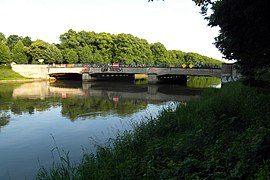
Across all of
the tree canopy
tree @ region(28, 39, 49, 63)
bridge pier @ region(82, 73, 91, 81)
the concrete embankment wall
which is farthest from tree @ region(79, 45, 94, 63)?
bridge pier @ region(82, 73, 91, 81)

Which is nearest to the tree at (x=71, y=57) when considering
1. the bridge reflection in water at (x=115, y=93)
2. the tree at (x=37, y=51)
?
the tree at (x=37, y=51)

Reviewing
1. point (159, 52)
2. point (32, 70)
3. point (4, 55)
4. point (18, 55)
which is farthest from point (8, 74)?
point (159, 52)

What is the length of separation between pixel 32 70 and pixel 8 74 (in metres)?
5.65

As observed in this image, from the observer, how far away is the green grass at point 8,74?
6162 cm

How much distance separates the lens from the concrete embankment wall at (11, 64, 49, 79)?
219ft

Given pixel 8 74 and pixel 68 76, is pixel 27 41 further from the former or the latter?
pixel 8 74

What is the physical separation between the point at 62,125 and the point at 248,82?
12447mm

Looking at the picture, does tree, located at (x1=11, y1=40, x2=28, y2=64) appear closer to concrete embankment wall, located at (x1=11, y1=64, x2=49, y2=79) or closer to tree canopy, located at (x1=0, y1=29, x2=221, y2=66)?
tree canopy, located at (x1=0, y1=29, x2=221, y2=66)

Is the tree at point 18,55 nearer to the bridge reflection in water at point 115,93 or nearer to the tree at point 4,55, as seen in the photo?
the tree at point 4,55

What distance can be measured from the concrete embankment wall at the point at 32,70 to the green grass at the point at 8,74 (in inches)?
49.4

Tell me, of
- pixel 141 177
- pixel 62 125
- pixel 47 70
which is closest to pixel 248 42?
pixel 141 177

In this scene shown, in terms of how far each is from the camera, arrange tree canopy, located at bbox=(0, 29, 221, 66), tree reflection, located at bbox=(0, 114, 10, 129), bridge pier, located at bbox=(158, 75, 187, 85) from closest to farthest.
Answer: tree reflection, located at bbox=(0, 114, 10, 129), bridge pier, located at bbox=(158, 75, 187, 85), tree canopy, located at bbox=(0, 29, 221, 66)

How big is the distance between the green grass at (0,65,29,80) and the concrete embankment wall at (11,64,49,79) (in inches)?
49.4

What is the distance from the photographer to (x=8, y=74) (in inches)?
2505
